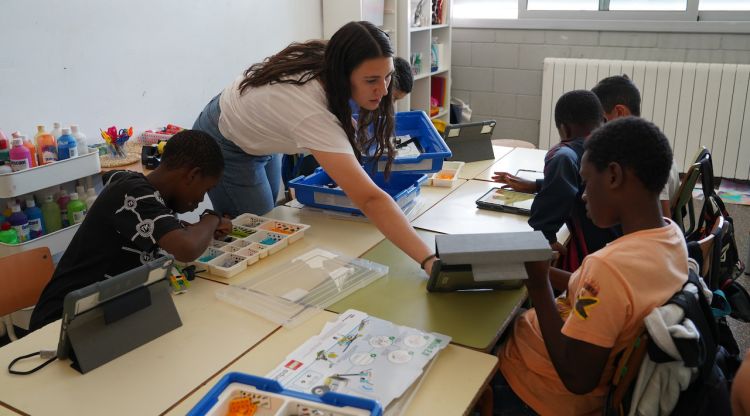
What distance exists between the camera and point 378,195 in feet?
5.50

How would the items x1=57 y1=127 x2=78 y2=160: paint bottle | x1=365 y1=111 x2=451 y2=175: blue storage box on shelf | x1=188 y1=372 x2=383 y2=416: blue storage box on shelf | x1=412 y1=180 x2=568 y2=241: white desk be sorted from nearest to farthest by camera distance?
x1=188 y1=372 x2=383 y2=416: blue storage box on shelf → x1=412 y1=180 x2=568 y2=241: white desk → x1=365 y1=111 x2=451 y2=175: blue storage box on shelf → x1=57 y1=127 x2=78 y2=160: paint bottle

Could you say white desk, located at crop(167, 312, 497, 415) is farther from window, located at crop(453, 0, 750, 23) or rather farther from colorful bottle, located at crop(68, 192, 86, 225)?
window, located at crop(453, 0, 750, 23)

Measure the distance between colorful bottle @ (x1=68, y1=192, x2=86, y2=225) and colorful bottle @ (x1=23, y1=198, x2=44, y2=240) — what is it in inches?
5.0

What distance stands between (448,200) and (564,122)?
1.70ft

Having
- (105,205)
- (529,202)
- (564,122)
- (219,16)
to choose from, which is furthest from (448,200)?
(219,16)

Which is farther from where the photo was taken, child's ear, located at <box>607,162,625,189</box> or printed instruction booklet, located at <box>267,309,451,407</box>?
child's ear, located at <box>607,162,625,189</box>

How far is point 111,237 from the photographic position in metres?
1.70

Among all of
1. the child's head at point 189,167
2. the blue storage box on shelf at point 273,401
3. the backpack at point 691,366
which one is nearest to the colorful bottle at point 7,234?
the child's head at point 189,167

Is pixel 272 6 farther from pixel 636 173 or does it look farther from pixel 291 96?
pixel 636 173

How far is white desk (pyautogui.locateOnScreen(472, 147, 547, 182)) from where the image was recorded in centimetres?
272

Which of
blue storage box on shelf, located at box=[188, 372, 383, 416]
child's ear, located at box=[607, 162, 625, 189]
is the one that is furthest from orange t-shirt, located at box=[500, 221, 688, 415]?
blue storage box on shelf, located at box=[188, 372, 383, 416]

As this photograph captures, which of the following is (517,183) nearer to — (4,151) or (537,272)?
(537,272)

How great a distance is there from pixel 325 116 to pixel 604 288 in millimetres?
886

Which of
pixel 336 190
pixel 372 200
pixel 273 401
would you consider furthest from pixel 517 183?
pixel 273 401
